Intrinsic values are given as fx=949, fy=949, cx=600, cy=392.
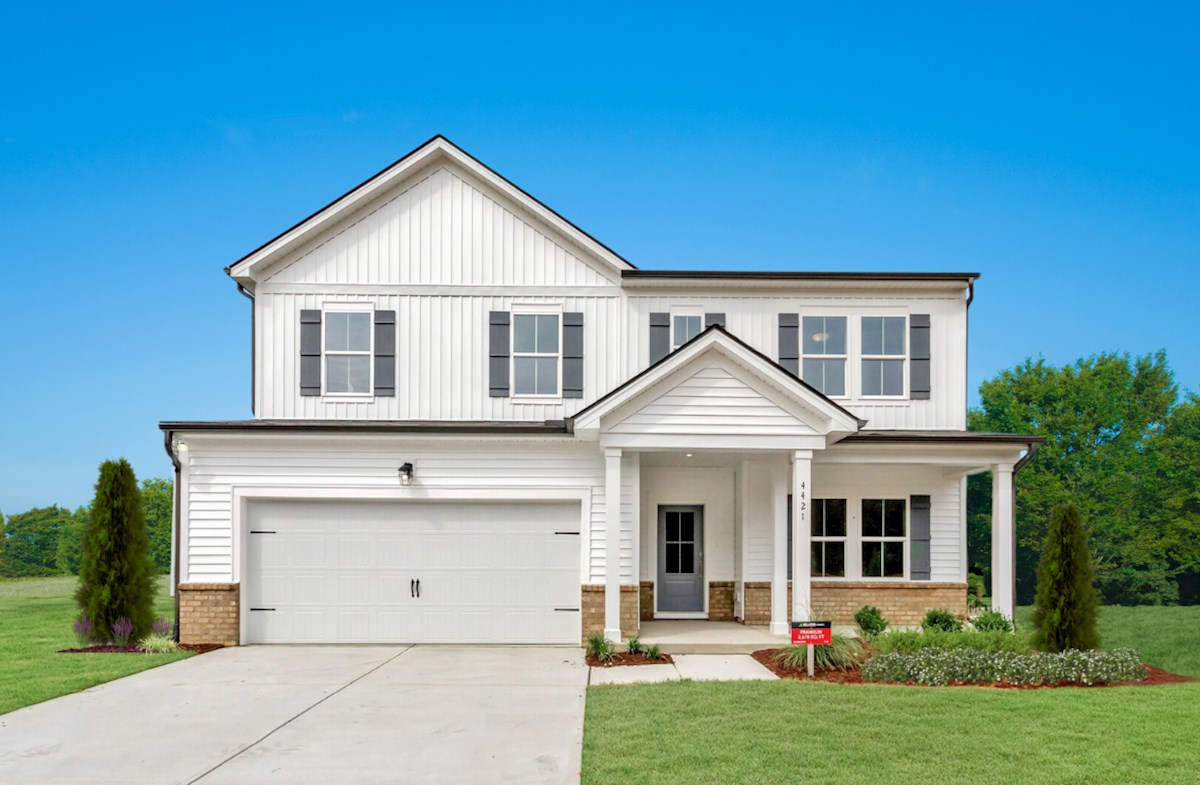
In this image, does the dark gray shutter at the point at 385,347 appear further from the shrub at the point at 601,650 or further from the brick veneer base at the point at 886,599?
the brick veneer base at the point at 886,599

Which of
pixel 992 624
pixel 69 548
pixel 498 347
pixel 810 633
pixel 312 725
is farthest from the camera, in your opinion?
pixel 69 548

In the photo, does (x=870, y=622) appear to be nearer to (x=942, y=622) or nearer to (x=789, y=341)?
(x=942, y=622)

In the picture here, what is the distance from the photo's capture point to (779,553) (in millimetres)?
16359

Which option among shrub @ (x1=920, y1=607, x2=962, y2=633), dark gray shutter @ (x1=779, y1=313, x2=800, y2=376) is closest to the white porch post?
dark gray shutter @ (x1=779, y1=313, x2=800, y2=376)

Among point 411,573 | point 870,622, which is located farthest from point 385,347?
point 870,622

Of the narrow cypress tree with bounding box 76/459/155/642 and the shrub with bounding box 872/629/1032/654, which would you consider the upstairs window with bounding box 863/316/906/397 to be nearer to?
the shrub with bounding box 872/629/1032/654

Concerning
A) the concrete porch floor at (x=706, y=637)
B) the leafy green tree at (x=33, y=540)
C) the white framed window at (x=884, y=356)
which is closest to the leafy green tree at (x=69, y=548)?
the leafy green tree at (x=33, y=540)

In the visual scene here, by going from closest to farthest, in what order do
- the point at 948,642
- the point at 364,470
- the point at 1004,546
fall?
the point at 948,642 < the point at 364,470 < the point at 1004,546

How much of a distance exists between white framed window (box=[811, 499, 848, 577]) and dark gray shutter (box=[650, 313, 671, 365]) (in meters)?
4.11

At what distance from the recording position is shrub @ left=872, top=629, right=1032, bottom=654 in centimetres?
1280

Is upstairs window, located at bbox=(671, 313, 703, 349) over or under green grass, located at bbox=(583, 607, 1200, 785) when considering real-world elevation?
over

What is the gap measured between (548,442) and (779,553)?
442 centimetres

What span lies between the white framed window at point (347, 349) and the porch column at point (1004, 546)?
11.4 metres

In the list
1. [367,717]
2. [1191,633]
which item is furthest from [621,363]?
[1191,633]
